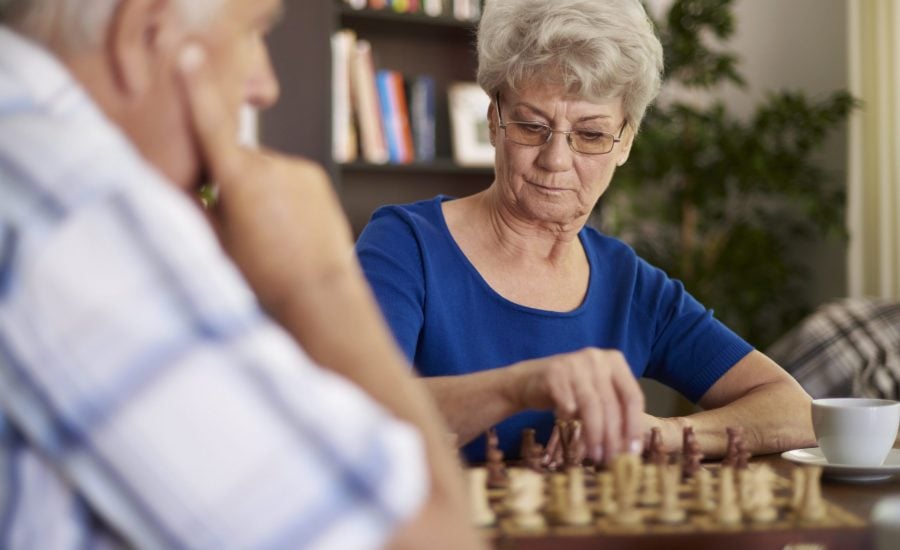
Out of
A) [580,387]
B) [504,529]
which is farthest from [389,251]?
[504,529]

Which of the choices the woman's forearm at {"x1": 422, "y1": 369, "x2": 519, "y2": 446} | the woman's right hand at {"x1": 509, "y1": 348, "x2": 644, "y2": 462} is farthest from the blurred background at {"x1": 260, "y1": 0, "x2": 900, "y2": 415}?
the woman's right hand at {"x1": 509, "y1": 348, "x2": 644, "y2": 462}

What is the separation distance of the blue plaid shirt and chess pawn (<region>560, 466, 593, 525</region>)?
423mm

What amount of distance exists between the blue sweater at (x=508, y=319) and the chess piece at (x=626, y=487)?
537 mm

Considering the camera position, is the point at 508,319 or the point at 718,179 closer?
the point at 508,319

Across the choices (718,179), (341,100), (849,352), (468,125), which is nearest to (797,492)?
(849,352)

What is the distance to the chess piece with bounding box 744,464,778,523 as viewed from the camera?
44.4 inches

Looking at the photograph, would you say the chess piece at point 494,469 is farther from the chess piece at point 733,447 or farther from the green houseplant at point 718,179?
the green houseplant at point 718,179

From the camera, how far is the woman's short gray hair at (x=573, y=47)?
184 centimetres

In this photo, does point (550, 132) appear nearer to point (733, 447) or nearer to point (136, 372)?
point (733, 447)

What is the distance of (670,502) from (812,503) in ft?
0.49

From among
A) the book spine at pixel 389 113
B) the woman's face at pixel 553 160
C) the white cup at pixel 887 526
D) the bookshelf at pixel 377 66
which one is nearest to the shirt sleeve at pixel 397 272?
the woman's face at pixel 553 160

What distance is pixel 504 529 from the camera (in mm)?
1077

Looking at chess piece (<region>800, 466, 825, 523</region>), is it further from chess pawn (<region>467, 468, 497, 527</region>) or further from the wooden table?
chess pawn (<region>467, 468, 497, 527</region>)

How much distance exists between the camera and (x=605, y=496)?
1157mm
